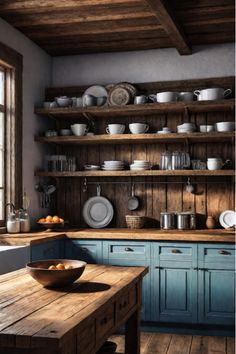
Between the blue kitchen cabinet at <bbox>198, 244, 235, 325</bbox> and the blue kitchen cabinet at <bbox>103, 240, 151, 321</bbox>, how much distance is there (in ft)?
1.59

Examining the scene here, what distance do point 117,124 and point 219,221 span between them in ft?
4.83

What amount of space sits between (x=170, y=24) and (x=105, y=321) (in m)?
2.92

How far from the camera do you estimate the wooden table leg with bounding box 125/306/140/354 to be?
10.3 feet

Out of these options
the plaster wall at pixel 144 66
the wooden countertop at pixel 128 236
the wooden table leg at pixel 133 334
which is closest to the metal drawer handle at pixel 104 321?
the wooden table leg at pixel 133 334

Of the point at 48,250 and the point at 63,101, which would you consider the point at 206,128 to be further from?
the point at 48,250

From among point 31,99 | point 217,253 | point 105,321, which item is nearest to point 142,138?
point 31,99

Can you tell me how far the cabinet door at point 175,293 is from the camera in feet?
→ 15.4

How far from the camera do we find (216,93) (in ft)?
16.5

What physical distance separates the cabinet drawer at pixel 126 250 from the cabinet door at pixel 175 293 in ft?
0.65

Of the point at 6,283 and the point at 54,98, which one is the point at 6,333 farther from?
the point at 54,98

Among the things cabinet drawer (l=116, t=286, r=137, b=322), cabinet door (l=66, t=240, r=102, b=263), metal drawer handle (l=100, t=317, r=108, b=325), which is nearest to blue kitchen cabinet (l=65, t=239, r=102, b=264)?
cabinet door (l=66, t=240, r=102, b=263)

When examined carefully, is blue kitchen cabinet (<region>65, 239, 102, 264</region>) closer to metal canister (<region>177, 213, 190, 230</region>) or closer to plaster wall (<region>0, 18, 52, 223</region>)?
plaster wall (<region>0, 18, 52, 223</region>)

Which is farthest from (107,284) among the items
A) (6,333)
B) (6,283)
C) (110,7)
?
(110,7)

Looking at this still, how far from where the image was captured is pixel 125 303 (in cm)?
273
